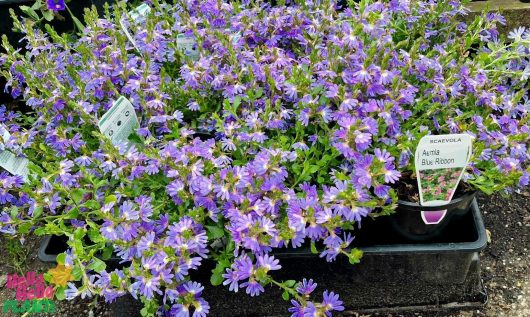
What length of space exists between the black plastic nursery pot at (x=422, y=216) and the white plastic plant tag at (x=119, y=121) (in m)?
0.81

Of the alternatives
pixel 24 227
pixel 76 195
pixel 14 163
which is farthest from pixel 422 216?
pixel 14 163

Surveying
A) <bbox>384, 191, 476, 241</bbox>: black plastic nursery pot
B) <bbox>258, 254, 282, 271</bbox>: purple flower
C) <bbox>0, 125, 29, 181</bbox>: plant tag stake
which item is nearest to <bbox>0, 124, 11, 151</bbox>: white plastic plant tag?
<bbox>0, 125, 29, 181</bbox>: plant tag stake

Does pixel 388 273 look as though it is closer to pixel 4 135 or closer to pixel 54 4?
pixel 4 135

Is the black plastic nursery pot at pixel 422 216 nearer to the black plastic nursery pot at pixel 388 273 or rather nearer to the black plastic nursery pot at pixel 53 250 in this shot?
the black plastic nursery pot at pixel 388 273

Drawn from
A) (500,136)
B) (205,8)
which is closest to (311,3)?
(205,8)

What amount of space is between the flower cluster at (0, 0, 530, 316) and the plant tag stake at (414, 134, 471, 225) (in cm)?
6

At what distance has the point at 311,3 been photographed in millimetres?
1739

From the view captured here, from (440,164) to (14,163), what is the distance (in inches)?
48.2

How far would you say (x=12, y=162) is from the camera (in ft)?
5.02

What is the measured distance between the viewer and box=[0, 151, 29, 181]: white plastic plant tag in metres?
1.52

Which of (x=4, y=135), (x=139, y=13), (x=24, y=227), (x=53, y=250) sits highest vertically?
→ (x=139, y=13)

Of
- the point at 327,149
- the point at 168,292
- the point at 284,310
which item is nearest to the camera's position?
the point at 168,292

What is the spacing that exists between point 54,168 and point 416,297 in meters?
1.16

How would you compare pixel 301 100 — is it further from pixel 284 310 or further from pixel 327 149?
pixel 284 310
